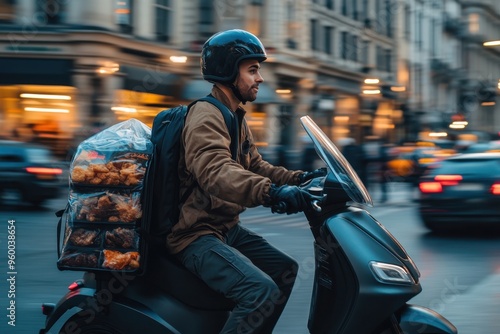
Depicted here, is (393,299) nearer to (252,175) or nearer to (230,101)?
(252,175)

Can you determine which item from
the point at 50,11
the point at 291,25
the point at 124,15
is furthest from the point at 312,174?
the point at 291,25

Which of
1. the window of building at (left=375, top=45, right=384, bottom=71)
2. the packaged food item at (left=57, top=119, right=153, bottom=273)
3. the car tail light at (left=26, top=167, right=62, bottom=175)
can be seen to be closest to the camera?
the packaged food item at (left=57, top=119, right=153, bottom=273)

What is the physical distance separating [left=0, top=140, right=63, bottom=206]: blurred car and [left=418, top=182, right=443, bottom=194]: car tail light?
284 inches

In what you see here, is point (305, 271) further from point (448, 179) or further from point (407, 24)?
point (407, 24)

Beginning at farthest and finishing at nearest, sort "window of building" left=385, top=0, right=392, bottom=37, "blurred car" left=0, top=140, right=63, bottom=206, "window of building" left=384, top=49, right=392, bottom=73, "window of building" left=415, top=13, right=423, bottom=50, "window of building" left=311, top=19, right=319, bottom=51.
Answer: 1. "window of building" left=415, top=13, right=423, bottom=50
2. "window of building" left=384, top=49, right=392, bottom=73
3. "window of building" left=385, top=0, right=392, bottom=37
4. "window of building" left=311, top=19, right=319, bottom=51
5. "blurred car" left=0, top=140, right=63, bottom=206

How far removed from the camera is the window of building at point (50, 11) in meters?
26.5

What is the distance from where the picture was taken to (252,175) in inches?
135

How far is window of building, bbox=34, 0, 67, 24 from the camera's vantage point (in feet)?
87.0

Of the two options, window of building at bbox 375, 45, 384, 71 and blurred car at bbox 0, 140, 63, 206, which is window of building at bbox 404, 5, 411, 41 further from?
blurred car at bbox 0, 140, 63, 206

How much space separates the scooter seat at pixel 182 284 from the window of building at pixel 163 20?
27.2 metres

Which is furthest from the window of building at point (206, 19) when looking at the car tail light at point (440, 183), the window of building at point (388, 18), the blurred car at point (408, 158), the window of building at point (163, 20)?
the car tail light at point (440, 183)

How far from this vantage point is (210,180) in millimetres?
3406

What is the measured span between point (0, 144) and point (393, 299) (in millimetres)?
13959

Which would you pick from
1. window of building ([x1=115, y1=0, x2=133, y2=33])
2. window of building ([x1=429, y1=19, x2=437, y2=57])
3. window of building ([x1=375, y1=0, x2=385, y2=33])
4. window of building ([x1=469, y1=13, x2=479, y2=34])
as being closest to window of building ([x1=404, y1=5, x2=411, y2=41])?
window of building ([x1=375, y1=0, x2=385, y2=33])
